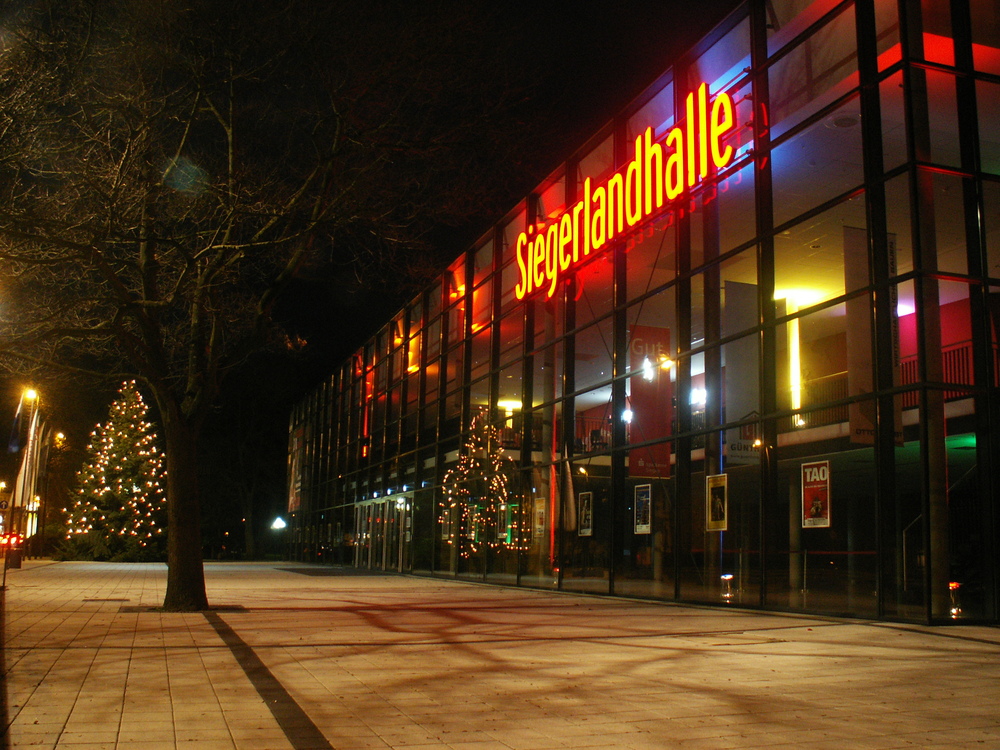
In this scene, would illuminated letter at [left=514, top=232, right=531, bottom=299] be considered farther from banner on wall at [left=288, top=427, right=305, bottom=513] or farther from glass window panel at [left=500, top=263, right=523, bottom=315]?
banner on wall at [left=288, top=427, right=305, bottom=513]

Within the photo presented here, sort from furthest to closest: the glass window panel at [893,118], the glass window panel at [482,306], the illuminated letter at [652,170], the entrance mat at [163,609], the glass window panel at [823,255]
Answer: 1. the glass window panel at [482,306]
2. the illuminated letter at [652,170]
3. the entrance mat at [163,609]
4. the glass window panel at [823,255]
5. the glass window panel at [893,118]

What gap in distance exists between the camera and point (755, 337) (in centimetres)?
1758

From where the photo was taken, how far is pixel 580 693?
6.93 meters

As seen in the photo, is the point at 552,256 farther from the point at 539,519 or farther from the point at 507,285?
the point at 539,519

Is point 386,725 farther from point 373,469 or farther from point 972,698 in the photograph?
point 373,469

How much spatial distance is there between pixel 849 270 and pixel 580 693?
8.93 meters

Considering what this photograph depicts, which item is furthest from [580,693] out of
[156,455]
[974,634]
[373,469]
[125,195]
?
[156,455]

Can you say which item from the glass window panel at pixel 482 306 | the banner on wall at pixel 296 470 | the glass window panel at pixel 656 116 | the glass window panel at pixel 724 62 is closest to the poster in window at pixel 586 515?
the glass window panel at pixel 656 116

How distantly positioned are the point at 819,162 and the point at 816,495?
19.9 feet

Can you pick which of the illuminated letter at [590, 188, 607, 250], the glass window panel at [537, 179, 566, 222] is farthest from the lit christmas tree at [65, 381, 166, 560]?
the illuminated letter at [590, 188, 607, 250]

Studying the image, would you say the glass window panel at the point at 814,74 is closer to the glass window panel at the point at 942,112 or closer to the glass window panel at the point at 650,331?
the glass window panel at the point at 942,112

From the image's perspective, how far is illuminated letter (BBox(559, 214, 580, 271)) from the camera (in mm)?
20422

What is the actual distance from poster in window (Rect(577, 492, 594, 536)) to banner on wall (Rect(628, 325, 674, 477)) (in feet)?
5.79

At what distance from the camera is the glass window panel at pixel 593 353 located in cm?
2272
